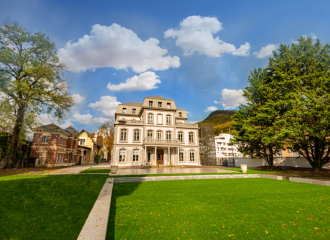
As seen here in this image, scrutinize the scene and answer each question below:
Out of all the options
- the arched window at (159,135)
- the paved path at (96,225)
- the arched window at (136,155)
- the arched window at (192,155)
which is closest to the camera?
the paved path at (96,225)

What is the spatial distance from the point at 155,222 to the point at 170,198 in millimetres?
2563

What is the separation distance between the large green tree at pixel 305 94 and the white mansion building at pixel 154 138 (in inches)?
608

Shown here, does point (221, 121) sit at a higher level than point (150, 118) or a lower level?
higher

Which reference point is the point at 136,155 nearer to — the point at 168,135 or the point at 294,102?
the point at 168,135

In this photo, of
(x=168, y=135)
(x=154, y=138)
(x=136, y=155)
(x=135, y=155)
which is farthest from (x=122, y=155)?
(x=168, y=135)

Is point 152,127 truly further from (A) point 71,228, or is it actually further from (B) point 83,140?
(A) point 71,228

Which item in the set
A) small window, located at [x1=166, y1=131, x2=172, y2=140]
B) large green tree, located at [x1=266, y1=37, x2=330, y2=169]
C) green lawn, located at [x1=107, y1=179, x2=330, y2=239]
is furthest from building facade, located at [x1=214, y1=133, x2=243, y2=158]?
green lawn, located at [x1=107, y1=179, x2=330, y2=239]

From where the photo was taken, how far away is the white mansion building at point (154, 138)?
93.4 ft

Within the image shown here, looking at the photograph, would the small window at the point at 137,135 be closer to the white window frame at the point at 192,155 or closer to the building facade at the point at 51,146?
the white window frame at the point at 192,155

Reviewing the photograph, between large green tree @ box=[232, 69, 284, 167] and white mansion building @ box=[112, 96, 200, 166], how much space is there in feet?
31.6

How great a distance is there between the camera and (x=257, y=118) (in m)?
21.0

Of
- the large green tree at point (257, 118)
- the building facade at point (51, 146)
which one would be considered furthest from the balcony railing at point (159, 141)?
the building facade at point (51, 146)

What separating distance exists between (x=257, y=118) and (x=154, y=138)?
16.3m

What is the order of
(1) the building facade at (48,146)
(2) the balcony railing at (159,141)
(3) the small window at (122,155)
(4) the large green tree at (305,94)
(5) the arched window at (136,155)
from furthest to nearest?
1. (5) the arched window at (136,155)
2. (3) the small window at (122,155)
3. (2) the balcony railing at (159,141)
4. (1) the building facade at (48,146)
5. (4) the large green tree at (305,94)
